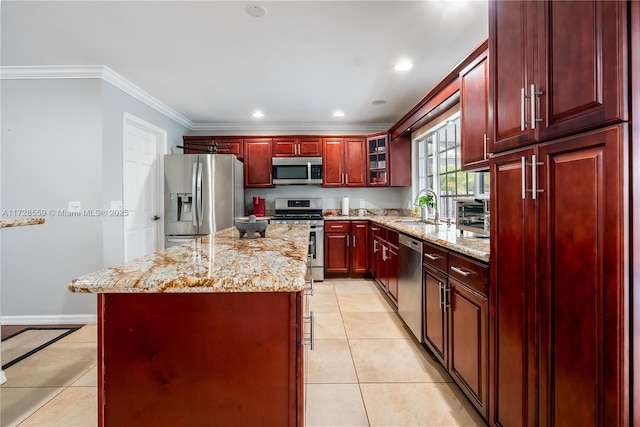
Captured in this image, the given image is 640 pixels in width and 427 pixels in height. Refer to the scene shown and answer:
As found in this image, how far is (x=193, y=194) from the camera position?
404cm

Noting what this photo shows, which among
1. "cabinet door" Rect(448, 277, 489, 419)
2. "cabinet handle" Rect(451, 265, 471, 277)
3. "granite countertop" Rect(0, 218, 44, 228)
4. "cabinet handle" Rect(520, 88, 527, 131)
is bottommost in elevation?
"cabinet door" Rect(448, 277, 489, 419)

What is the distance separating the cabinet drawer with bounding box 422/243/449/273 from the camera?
1.95 metres

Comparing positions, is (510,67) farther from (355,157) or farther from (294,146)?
(294,146)

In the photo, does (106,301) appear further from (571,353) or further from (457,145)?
(457,145)

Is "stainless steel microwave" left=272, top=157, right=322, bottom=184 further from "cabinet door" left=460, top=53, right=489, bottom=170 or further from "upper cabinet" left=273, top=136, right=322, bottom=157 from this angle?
"cabinet door" left=460, top=53, right=489, bottom=170

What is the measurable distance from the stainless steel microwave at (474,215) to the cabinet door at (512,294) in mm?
512

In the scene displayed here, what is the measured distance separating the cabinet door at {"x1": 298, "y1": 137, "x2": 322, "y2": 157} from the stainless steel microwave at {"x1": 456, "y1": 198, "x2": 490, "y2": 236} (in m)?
2.91

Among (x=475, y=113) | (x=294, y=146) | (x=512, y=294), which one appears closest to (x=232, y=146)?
(x=294, y=146)

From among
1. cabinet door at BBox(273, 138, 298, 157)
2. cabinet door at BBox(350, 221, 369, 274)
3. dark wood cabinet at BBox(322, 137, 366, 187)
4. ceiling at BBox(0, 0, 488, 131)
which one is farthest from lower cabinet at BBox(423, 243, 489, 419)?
cabinet door at BBox(273, 138, 298, 157)

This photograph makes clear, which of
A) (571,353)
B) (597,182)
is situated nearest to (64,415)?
(571,353)

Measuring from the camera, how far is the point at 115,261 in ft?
10.5

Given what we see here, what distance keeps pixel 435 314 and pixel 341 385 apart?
2.56 ft

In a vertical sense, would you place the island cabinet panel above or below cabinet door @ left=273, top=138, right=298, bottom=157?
below

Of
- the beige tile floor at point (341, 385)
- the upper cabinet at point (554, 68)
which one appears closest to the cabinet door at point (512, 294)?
the upper cabinet at point (554, 68)
